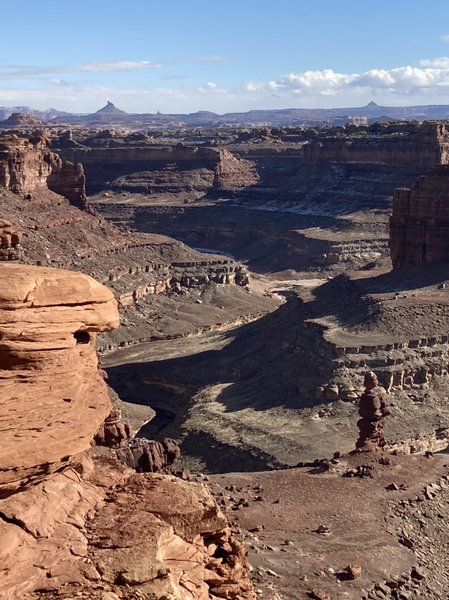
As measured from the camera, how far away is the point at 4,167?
94.2 metres

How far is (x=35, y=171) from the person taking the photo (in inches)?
3846

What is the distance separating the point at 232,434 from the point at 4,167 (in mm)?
52986

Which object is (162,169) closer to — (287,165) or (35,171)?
(287,165)

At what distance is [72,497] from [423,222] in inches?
2174

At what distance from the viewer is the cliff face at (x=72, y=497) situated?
17250 millimetres

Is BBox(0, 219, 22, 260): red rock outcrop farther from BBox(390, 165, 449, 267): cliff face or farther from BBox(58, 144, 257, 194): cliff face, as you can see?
BBox(58, 144, 257, 194): cliff face

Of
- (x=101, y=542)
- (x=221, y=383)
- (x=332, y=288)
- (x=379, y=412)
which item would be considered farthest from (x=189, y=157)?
(x=101, y=542)

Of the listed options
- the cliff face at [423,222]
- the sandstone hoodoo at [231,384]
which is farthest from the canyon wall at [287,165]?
the cliff face at [423,222]

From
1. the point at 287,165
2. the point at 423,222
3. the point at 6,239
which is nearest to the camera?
the point at 6,239

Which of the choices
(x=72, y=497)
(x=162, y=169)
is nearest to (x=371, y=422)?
(x=72, y=497)

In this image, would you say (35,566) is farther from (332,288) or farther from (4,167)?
(4,167)

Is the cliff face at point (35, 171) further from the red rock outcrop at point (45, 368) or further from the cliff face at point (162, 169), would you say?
the red rock outcrop at point (45, 368)

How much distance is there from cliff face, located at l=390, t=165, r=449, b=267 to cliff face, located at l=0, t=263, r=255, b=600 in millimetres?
52014

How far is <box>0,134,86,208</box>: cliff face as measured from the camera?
3716 inches
